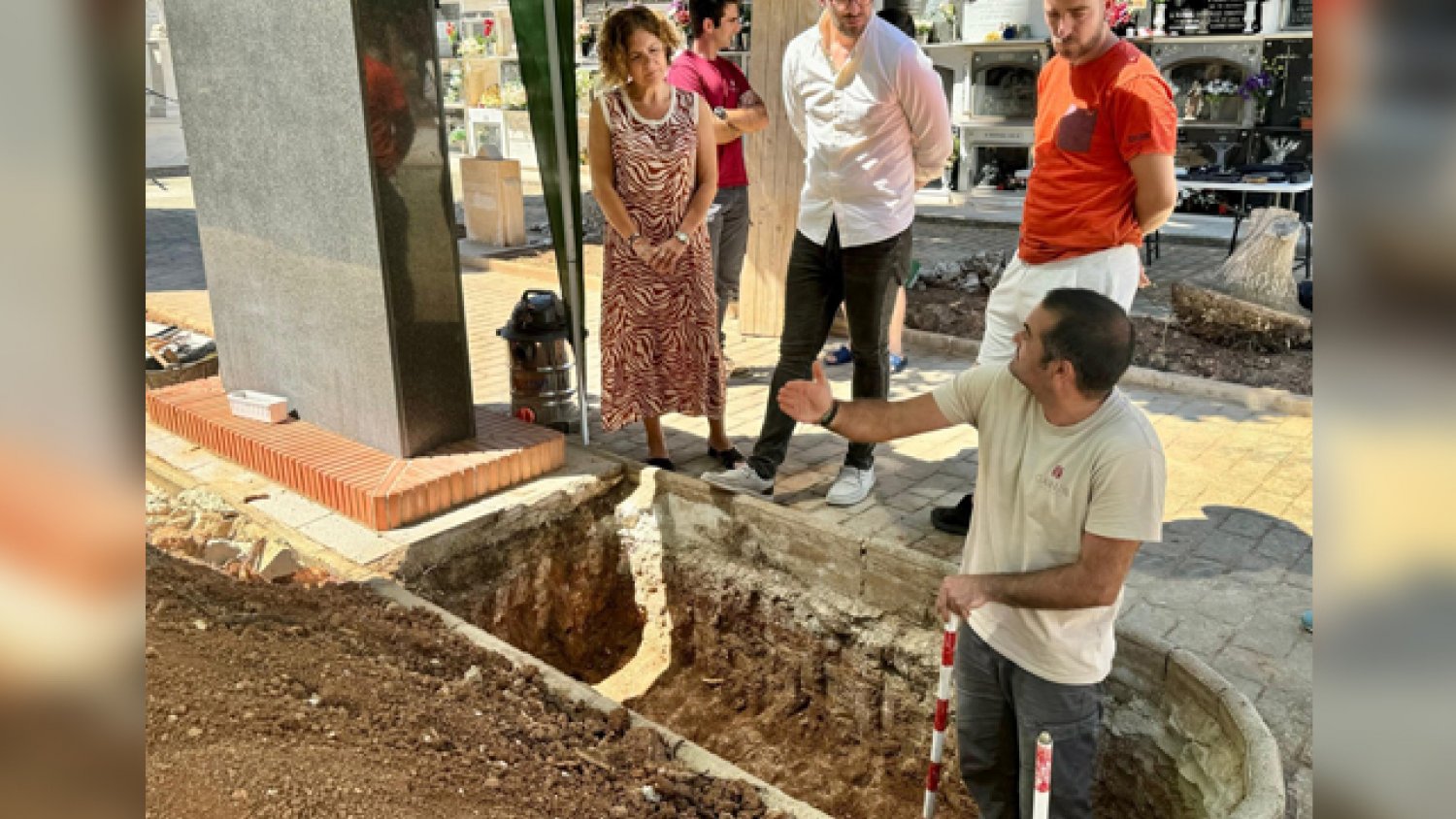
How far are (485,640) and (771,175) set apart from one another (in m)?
4.99

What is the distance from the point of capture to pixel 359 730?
2.80 metres

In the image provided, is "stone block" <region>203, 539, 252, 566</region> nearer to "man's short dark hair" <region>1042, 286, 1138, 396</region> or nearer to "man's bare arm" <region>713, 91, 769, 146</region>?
"man's bare arm" <region>713, 91, 769, 146</region>

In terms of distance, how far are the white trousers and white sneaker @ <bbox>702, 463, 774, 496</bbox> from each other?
4.03 feet

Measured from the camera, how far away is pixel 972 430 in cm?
584

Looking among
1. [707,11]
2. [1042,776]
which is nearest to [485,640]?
[1042,776]

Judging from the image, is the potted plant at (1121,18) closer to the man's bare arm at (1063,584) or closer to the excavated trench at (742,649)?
the excavated trench at (742,649)

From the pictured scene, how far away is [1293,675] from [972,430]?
8.64 feet

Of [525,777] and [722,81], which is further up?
[722,81]

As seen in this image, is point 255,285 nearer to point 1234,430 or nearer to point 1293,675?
point 1293,675

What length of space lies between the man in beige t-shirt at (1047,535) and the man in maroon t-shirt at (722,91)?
2494 millimetres

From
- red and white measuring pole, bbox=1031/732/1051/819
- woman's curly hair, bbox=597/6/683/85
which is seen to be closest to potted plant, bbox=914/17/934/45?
woman's curly hair, bbox=597/6/683/85

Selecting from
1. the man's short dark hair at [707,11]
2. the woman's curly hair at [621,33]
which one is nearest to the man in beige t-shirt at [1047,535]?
the woman's curly hair at [621,33]
